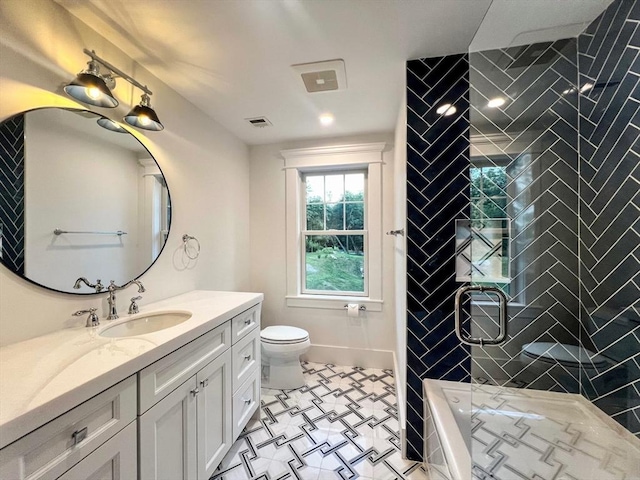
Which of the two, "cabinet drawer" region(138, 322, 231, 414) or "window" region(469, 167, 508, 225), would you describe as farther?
"window" region(469, 167, 508, 225)

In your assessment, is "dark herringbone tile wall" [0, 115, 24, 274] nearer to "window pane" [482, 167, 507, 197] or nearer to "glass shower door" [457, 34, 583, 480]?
"glass shower door" [457, 34, 583, 480]

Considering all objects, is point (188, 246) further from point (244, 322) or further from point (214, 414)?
point (214, 414)

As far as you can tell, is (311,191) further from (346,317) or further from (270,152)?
(346,317)

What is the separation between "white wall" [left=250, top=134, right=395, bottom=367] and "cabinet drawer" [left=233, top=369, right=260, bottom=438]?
98cm

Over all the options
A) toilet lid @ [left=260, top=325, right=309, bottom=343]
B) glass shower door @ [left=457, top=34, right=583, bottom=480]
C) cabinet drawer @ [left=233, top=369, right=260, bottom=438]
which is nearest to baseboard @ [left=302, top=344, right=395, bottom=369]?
toilet lid @ [left=260, top=325, right=309, bottom=343]

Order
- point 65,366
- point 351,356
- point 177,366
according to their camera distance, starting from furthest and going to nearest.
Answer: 1. point 351,356
2. point 177,366
3. point 65,366

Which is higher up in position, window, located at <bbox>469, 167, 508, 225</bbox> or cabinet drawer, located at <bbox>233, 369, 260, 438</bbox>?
window, located at <bbox>469, 167, 508, 225</bbox>

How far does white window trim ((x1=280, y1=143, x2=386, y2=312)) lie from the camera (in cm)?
261

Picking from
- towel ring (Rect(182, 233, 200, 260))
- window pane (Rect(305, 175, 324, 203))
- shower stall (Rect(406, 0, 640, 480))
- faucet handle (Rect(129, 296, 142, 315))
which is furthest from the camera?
window pane (Rect(305, 175, 324, 203))

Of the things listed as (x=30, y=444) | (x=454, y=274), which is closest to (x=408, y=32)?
(x=454, y=274)

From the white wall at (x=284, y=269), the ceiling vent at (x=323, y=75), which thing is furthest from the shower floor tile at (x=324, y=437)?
the ceiling vent at (x=323, y=75)

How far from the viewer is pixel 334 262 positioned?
2.88 metres

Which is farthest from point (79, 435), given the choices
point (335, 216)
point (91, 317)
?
point (335, 216)

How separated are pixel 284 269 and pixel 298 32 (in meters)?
2.05
